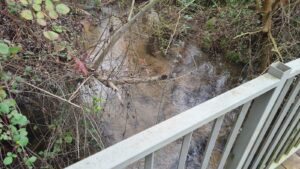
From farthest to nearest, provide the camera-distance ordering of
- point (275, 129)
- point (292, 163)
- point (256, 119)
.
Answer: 1. point (292, 163)
2. point (275, 129)
3. point (256, 119)

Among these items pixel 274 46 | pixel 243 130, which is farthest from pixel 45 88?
pixel 274 46

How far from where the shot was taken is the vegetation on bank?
1.88m

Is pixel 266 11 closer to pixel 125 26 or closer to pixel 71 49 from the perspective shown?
pixel 125 26

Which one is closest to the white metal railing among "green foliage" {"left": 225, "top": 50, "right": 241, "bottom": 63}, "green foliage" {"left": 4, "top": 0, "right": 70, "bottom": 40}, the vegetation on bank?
the vegetation on bank

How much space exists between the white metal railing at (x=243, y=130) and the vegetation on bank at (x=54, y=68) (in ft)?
3.07

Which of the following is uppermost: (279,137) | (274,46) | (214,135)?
(274,46)

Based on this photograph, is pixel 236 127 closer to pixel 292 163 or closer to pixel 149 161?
pixel 149 161

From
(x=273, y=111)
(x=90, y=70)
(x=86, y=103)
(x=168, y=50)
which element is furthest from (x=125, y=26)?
(x=168, y=50)

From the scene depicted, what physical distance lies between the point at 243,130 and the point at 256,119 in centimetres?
13

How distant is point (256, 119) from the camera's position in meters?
1.53

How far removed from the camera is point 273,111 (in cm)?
158

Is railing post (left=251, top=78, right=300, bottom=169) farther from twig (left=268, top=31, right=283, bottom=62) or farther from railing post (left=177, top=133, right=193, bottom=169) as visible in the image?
twig (left=268, top=31, right=283, bottom=62)

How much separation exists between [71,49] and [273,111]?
1.71 m

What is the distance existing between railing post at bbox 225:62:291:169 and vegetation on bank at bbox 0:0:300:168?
113 centimetres
